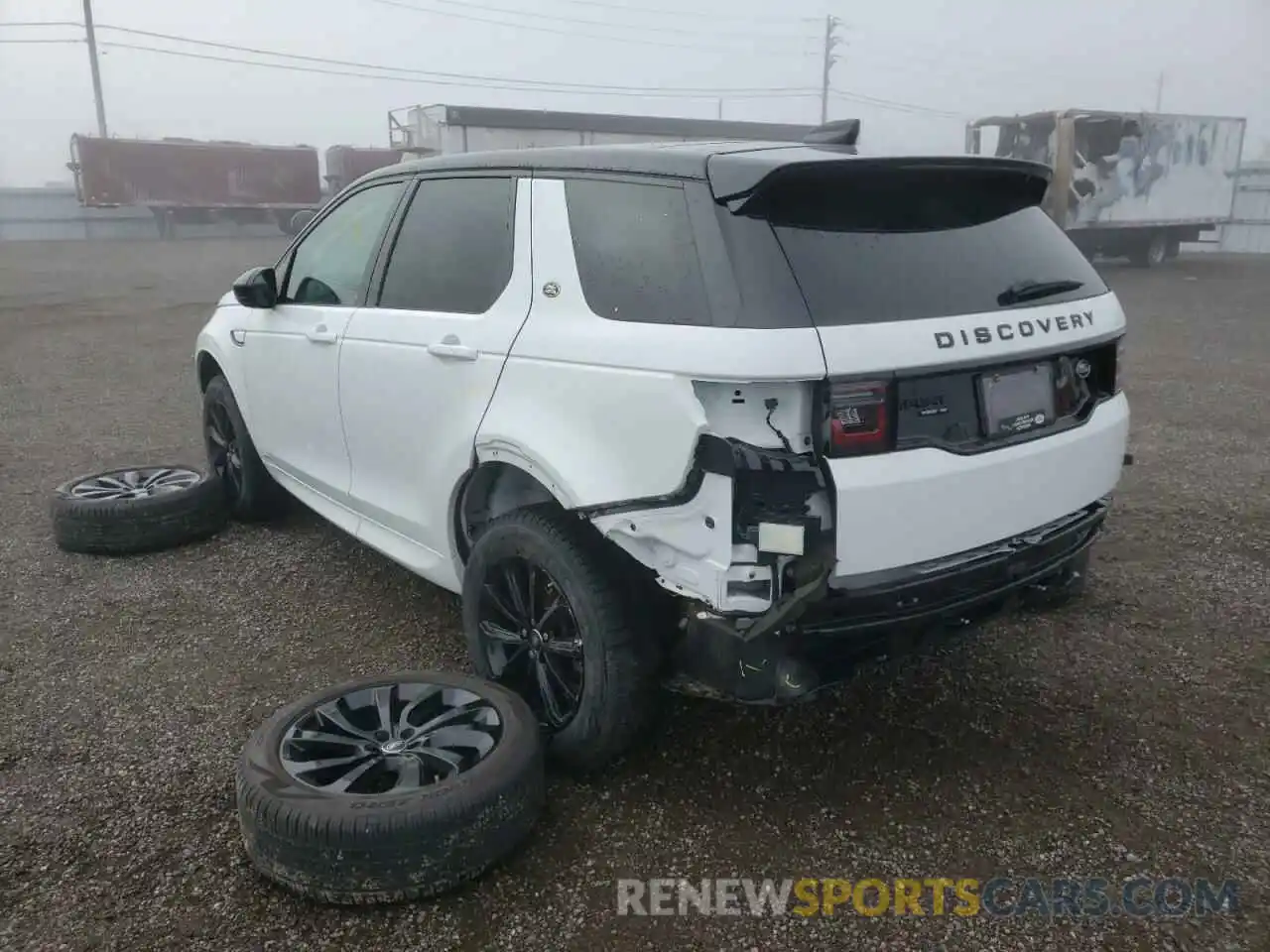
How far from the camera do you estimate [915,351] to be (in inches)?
97.0

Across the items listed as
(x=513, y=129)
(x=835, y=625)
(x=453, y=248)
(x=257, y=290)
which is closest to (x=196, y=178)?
(x=513, y=129)

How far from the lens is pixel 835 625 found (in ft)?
7.97

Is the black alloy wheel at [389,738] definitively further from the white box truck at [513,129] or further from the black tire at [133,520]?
the white box truck at [513,129]

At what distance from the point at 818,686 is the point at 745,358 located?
0.87m

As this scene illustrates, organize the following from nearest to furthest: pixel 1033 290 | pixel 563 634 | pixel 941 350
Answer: pixel 941 350
pixel 1033 290
pixel 563 634

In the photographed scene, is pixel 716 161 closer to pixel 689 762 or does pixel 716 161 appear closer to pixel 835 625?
pixel 835 625

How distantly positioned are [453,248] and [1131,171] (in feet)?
67.5

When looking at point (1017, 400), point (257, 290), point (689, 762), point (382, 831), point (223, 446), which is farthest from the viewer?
point (223, 446)

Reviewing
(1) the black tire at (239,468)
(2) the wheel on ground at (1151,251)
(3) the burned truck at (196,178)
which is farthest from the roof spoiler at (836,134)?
(3) the burned truck at (196,178)

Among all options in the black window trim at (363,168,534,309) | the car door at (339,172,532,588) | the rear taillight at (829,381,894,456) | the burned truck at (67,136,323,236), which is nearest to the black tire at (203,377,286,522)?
the car door at (339,172,532,588)

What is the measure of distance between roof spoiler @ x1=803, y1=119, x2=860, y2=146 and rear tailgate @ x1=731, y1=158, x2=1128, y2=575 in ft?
2.05

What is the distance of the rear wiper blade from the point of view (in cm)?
276

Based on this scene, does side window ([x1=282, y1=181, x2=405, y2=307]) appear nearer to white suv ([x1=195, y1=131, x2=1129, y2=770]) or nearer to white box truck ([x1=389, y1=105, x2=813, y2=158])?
white suv ([x1=195, y1=131, x2=1129, y2=770])

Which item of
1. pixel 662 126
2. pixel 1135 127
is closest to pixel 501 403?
pixel 1135 127
